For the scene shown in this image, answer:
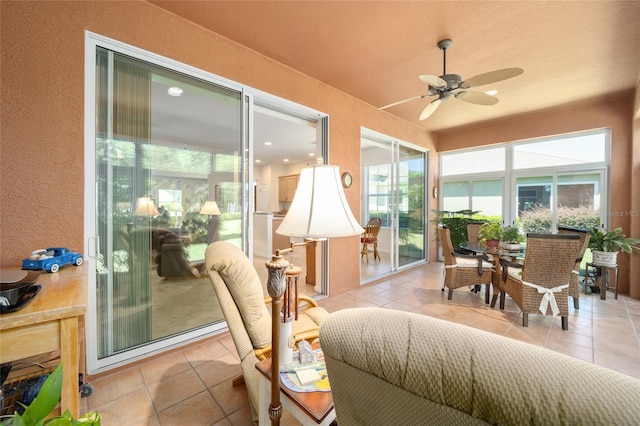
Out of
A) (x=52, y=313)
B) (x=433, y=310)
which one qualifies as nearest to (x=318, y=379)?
(x=52, y=313)

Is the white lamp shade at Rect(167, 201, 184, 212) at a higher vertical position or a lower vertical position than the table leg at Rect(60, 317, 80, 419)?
higher

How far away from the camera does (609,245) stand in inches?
141

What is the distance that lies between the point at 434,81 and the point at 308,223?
2152 mm

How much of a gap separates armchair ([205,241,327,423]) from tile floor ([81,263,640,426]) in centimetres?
49

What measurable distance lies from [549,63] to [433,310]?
10.5ft

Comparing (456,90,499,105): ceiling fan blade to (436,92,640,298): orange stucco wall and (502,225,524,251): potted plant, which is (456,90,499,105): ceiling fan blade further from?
(436,92,640,298): orange stucco wall

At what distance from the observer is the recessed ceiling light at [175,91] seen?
223cm

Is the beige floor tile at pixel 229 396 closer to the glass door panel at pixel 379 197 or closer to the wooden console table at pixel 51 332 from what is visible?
the wooden console table at pixel 51 332

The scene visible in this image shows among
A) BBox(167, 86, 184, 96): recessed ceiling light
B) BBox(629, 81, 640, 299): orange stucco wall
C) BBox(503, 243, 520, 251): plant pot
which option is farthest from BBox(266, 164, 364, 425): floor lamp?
BBox(629, 81, 640, 299): orange stucco wall

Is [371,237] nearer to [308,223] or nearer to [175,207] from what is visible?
[175,207]

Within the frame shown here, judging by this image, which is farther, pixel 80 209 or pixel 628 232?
pixel 628 232

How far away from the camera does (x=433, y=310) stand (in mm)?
3166

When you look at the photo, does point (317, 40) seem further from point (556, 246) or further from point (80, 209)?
point (556, 246)

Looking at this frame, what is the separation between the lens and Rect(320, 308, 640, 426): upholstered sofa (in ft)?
1.17
